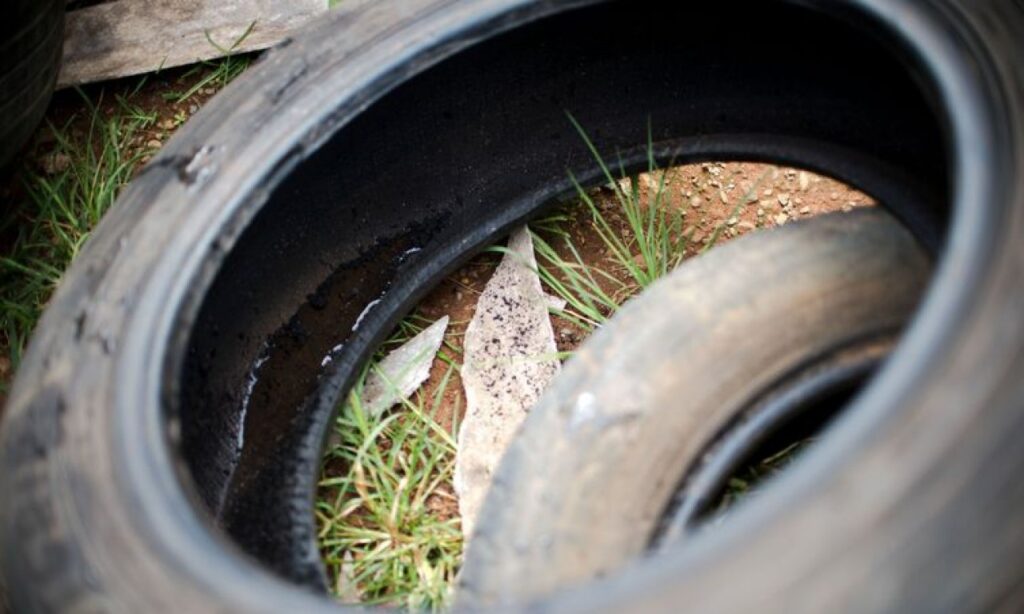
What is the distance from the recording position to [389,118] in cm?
186

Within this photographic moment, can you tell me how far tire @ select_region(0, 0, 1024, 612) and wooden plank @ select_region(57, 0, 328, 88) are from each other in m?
0.79

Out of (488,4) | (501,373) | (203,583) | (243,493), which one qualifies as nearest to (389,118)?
(488,4)

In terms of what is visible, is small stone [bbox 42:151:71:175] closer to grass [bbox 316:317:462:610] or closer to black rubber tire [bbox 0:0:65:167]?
black rubber tire [bbox 0:0:65:167]

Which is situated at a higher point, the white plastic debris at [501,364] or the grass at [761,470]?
the white plastic debris at [501,364]

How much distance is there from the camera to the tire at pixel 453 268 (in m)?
1.10

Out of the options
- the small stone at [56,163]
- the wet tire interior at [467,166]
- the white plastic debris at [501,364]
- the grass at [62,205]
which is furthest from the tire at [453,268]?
the small stone at [56,163]

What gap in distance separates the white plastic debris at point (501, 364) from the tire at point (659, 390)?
0.41 metres

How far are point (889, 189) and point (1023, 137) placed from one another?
1.51 ft

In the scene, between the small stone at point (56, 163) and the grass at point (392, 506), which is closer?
the grass at point (392, 506)

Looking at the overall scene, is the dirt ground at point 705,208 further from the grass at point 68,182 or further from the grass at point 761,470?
the grass at point 68,182

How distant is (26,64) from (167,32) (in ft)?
1.63

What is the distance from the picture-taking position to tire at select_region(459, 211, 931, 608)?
148 centimetres

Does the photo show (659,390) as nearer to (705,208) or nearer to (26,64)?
(705,208)

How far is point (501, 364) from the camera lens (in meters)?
2.09
